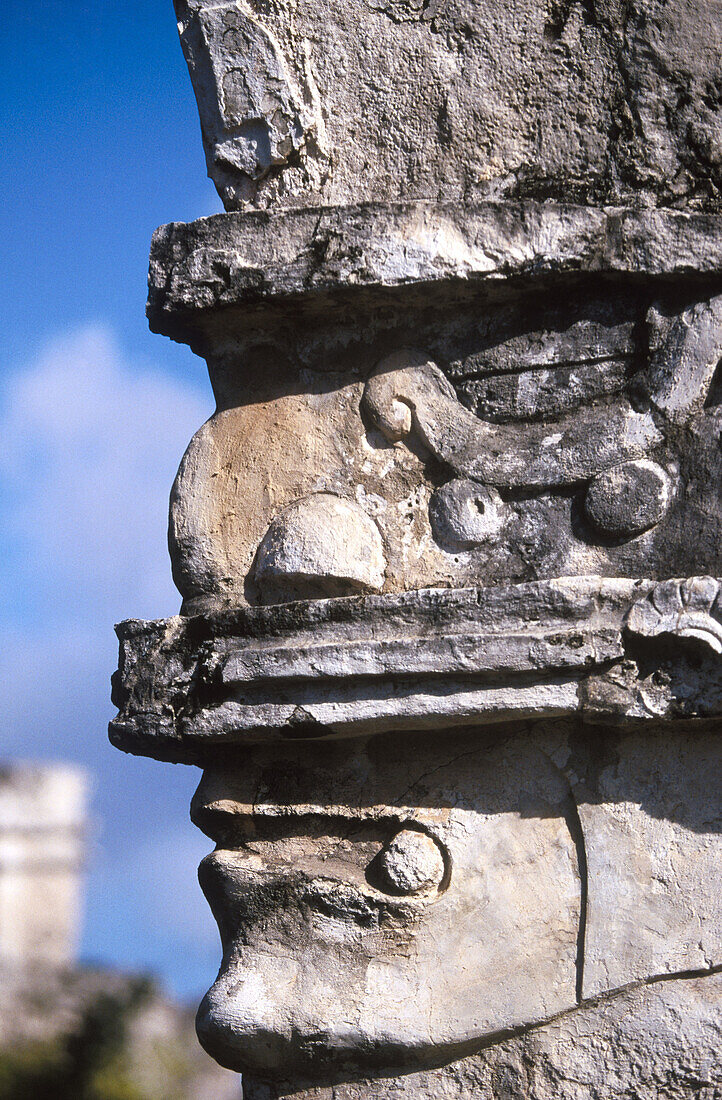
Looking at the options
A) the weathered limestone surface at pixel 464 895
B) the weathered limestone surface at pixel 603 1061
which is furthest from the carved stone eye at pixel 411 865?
the weathered limestone surface at pixel 603 1061

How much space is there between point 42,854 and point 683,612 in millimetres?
7372

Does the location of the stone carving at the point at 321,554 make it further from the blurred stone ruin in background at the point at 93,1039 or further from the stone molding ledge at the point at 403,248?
the blurred stone ruin in background at the point at 93,1039

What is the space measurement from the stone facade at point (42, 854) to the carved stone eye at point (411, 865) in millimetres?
6539

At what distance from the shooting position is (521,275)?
2.13 m

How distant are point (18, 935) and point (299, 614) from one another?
6.84m

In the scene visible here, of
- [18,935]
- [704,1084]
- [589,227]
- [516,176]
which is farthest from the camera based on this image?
[18,935]

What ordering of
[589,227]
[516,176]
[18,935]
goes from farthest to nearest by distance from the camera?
[18,935] < [516,176] < [589,227]

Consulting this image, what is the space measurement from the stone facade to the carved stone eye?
21.5 feet

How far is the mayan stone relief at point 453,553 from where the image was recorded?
6.67 feet

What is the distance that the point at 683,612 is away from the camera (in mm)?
1967

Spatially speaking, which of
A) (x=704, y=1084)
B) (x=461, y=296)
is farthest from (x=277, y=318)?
(x=704, y=1084)

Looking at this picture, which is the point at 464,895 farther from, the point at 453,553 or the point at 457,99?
the point at 457,99

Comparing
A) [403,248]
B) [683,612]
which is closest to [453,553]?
[683,612]

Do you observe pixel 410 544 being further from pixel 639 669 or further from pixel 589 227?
pixel 589 227
